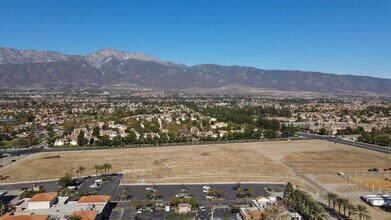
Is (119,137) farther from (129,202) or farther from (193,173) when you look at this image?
(129,202)

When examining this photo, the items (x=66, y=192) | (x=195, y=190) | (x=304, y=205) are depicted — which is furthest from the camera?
(x=195, y=190)

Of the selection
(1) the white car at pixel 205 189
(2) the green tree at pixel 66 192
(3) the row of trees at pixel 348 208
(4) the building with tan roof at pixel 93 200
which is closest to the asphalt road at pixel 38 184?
(2) the green tree at pixel 66 192

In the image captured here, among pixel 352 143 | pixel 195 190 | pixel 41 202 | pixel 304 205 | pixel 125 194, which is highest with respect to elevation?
pixel 41 202

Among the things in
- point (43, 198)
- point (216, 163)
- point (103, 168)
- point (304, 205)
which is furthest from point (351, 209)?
point (103, 168)

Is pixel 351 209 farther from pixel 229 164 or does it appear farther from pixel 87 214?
pixel 229 164

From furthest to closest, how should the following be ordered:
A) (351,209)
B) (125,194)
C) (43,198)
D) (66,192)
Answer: (125,194), (66,192), (351,209), (43,198)

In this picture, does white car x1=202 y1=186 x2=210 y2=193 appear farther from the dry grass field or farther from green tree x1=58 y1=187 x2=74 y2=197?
green tree x1=58 y1=187 x2=74 y2=197

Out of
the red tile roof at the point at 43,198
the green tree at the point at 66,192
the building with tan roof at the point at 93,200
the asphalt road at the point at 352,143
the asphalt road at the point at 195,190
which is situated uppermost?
the red tile roof at the point at 43,198

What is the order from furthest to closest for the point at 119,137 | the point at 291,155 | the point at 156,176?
the point at 119,137
the point at 291,155
the point at 156,176

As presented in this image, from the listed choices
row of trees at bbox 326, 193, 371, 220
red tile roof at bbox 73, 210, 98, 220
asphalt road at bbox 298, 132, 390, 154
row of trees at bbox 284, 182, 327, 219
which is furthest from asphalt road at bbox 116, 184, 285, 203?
asphalt road at bbox 298, 132, 390, 154

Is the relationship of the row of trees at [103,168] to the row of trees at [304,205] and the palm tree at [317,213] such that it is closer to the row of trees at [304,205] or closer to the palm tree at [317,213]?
the row of trees at [304,205]

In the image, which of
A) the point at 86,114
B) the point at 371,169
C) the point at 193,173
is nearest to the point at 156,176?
the point at 193,173
